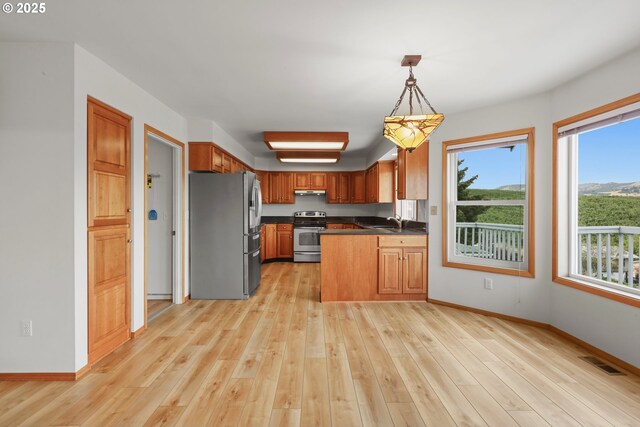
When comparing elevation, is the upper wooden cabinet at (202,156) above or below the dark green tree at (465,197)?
above

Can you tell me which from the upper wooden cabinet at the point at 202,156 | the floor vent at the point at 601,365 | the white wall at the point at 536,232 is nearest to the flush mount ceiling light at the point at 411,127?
the white wall at the point at 536,232

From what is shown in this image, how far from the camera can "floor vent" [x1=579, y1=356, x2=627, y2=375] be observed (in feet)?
7.63

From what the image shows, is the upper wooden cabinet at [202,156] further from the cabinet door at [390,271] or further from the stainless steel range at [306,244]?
the stainless steel range at [306,244]

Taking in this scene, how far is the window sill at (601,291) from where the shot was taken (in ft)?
7.72

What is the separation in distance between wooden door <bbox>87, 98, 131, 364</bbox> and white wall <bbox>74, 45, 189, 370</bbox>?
54mm

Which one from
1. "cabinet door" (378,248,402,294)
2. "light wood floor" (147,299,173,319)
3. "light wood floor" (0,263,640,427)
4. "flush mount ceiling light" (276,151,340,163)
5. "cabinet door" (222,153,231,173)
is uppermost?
"flush mount ceiling light" (276,151,340,163)

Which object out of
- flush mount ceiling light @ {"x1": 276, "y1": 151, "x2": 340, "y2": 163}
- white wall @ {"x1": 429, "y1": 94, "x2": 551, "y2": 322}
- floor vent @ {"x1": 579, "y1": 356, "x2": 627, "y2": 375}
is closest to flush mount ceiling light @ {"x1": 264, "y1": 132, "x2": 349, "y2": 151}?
flush mount ceiling light @ {"x1": 276, "y1": 151, "x2": 340, "y2": 163}

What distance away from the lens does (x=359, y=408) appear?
188 cm

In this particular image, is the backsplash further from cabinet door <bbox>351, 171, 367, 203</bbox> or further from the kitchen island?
the kitchen island

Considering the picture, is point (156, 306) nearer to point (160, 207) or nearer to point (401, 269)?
point (160, 207)

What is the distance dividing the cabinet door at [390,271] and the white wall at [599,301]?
164cm

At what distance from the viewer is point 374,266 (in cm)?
415

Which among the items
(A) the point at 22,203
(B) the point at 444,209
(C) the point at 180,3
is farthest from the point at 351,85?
(A) the point at 22,203

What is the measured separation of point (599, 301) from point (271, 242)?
5577 mm
